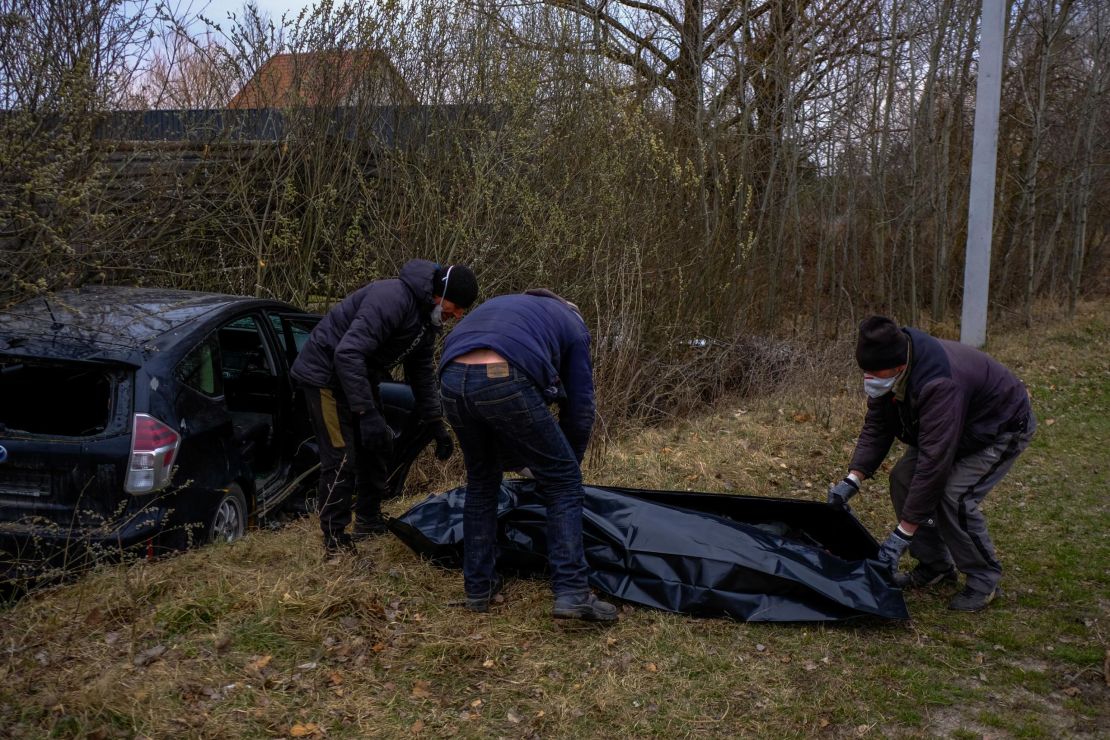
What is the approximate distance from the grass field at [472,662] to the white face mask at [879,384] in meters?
1.10

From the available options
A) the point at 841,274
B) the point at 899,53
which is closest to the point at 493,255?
the point at 841,274

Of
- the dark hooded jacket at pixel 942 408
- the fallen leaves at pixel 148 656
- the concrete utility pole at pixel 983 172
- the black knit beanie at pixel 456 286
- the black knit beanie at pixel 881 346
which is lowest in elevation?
→ the fallen leaves at pixel 148 656

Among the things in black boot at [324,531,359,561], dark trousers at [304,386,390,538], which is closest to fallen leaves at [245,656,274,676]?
black boot at [324,531,359,561]

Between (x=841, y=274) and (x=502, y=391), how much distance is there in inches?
485

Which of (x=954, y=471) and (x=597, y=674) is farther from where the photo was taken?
(x=954, y=471)

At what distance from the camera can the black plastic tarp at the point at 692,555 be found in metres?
4.12

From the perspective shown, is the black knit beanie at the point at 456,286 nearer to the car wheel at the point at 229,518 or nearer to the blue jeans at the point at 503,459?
the blue jeans at the point at 503,459

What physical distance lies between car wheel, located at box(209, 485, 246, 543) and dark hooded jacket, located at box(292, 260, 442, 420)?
822mm

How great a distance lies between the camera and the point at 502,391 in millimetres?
3814

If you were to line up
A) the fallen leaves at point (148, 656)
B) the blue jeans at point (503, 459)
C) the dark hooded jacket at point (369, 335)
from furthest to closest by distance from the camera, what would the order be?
1. the dark hooded jacket at point (369, 335)
2. the blue jeans at point (503, 459)
3. the fallen leaves at point (148, 656)

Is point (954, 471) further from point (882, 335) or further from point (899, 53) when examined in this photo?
point (899, 53)

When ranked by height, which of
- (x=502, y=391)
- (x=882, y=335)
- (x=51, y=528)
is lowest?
(x=51, y=528)

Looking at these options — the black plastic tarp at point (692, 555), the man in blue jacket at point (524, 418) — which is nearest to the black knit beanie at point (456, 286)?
the man in blue jacket at point (524, 418)

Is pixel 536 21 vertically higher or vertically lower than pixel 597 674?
higher
